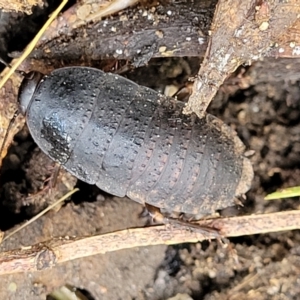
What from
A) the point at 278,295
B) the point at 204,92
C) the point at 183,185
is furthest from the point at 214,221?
the point at 204,92

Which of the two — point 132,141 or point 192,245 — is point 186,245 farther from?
point 132,141

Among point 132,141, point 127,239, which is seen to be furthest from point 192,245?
point 132,141

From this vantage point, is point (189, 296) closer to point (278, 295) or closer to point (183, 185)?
point (278, 295)

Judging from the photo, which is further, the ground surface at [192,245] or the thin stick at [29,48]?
the ground surface at [192,245]

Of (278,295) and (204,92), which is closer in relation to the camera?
(204,92)

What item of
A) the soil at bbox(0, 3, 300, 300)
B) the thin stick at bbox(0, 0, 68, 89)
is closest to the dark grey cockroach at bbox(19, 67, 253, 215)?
the thin stick at bbox(0, 0, 68, 89)

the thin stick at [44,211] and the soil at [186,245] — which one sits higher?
the thin stick at [44,211]

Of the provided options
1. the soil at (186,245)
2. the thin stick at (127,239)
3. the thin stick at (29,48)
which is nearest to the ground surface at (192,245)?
the soil at (186,245)

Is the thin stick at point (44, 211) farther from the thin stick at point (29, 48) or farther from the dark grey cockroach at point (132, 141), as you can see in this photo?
the thin stick at point (29, 48)
